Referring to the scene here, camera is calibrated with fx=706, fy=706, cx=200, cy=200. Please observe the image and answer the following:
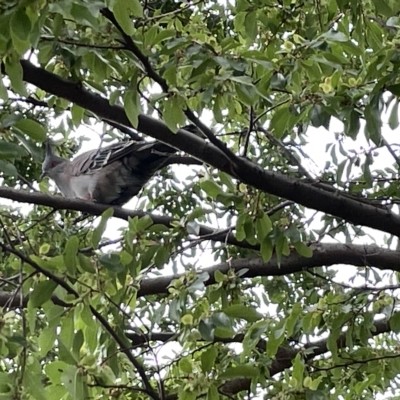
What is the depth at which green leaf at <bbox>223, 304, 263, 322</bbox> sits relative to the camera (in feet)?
5.78

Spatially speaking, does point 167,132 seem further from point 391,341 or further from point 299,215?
point 391,341

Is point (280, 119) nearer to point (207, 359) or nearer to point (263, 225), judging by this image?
point (263, 225)

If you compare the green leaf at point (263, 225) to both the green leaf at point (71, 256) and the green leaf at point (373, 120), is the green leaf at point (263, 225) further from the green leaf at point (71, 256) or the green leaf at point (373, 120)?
the green leaf at point (71, 256)

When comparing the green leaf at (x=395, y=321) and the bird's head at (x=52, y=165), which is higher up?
the bird's head at (x=52, y=165)

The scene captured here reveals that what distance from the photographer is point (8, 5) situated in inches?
55.7

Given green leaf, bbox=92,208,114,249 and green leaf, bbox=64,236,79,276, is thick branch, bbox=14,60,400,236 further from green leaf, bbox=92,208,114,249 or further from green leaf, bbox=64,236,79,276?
green leaf, bbox=64,236,79,276

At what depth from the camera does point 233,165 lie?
7.31 feet

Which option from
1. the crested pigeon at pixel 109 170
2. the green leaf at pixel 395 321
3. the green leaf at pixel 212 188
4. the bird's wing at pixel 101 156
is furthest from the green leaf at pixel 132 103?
the bird's wing at pixel 101 156

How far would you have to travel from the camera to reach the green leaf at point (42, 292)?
1.63 meters

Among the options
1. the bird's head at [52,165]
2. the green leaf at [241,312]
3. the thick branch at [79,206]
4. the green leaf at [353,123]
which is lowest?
the green leaf at [241,312]

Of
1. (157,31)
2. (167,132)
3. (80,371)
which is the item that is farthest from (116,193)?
(80,371)

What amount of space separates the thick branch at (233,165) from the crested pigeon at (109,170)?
45.5 inches

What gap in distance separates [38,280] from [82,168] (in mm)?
2952

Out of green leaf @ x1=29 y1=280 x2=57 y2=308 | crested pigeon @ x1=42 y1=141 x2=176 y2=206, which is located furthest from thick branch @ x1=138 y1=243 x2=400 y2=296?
green leaf @ x1=29 y1=280 x2=57 y2=308
